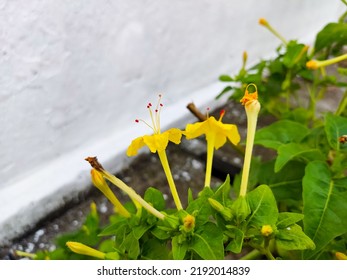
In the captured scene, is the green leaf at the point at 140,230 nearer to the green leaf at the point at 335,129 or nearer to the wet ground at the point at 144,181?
the green leaf at the point at 335,129

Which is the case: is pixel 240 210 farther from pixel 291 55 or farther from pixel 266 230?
pixel 291 55

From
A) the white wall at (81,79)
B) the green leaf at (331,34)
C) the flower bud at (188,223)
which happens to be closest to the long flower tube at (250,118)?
the flower bud at (188,223)

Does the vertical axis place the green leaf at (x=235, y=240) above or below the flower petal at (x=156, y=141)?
below

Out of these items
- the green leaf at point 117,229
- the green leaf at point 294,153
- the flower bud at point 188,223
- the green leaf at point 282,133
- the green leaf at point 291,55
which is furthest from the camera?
the green leaf at point 291,55

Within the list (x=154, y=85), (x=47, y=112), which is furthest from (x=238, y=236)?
(x=154, y=85)

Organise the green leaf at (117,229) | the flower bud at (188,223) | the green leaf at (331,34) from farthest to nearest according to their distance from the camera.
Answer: the green leaf at (331,34)
the green leaf at (117,229)
the flower bud at (188,223)

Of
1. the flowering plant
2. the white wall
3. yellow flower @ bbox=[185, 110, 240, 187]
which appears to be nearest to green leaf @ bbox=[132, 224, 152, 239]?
the flowering plant

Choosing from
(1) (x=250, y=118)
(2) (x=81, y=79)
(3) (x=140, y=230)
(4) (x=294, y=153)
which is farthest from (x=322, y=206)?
(2) (x=81, y=79)

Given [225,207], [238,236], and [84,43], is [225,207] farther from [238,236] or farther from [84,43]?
[84,43]

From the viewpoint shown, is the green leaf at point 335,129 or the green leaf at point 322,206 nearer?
the green leaf at point 322,206
